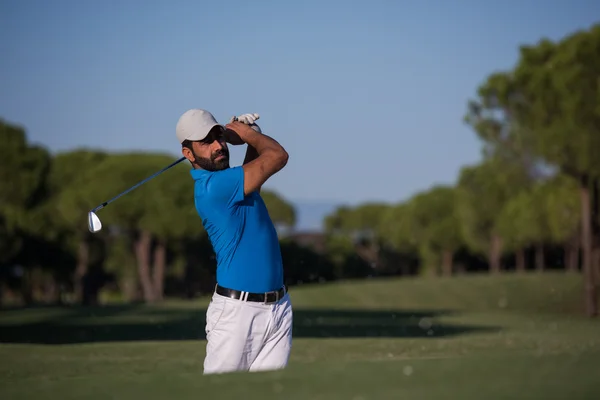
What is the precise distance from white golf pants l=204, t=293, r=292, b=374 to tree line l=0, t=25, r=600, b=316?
95.7ft

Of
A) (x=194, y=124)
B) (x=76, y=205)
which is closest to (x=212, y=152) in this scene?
(x=194, y=124)

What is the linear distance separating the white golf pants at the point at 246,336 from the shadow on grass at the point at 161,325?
604 inches

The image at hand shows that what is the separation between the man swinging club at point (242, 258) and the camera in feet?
25.2

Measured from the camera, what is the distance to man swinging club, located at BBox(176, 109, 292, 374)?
7688mm

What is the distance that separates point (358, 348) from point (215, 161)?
39.5 ft

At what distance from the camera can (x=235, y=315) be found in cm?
775

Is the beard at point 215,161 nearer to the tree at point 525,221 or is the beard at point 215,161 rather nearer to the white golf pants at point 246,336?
the white golf pants at point 246,336

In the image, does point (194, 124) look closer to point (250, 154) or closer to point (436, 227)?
point (250, 154)

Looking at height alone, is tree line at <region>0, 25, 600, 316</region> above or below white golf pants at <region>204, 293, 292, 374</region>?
above

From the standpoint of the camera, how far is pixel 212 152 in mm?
7973

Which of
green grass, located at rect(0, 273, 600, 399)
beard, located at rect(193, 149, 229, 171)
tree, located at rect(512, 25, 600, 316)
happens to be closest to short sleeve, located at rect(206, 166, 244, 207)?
beard, located at rect(193, 149, 229, 171)

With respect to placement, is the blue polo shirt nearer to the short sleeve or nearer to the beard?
the short sleeve

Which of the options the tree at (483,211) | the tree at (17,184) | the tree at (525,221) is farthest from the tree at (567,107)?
the tree at (483,211)

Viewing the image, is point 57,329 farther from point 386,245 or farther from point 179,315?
point 386,245
